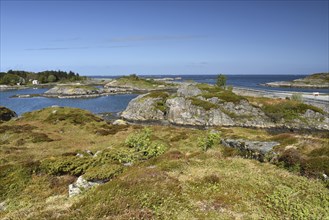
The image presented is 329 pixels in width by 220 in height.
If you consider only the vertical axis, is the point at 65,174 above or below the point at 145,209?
below

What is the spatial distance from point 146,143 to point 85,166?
8.84 meters

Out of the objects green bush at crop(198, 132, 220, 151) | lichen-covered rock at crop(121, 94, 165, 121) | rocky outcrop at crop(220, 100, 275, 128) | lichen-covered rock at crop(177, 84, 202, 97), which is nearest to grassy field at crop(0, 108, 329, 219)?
green bush at crop(198, 132, 220, 151)

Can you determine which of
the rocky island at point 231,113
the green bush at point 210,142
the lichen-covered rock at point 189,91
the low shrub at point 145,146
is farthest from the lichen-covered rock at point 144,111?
the green bush at point 210,142

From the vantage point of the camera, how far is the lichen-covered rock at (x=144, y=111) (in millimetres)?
82000

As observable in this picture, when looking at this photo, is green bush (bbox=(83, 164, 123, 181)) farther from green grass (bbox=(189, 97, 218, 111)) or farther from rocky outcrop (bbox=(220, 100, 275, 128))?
green grass (bbox=(189, 97, 218, 111))

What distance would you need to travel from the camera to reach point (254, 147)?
24.2 meters

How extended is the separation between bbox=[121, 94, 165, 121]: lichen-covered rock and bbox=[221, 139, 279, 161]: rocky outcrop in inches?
2153

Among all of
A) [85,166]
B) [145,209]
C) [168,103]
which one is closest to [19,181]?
[85,166]

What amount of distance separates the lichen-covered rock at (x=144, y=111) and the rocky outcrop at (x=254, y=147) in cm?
5470

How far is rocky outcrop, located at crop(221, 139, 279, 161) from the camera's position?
2271cm

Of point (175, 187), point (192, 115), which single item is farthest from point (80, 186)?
point (192, 115)

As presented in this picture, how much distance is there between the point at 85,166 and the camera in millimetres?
20625

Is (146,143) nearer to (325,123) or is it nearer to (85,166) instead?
(85,166)

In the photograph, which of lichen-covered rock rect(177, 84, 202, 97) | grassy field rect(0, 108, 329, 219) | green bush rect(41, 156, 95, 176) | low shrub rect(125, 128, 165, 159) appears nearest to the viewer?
grassy field rect(0, 108, 329, 219)
